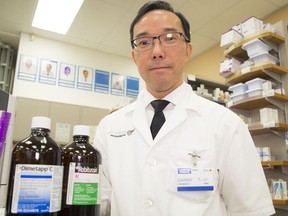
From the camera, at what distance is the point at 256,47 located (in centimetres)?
253

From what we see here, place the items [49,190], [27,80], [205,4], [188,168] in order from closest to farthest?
[49,190]
[188,168]
[205,4]
[27,80]

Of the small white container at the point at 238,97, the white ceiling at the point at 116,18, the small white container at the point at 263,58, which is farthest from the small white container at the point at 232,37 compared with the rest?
the white ceiling at the point at 116,18

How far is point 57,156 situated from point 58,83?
388 centimetres

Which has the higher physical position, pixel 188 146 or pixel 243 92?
pixel 243 92

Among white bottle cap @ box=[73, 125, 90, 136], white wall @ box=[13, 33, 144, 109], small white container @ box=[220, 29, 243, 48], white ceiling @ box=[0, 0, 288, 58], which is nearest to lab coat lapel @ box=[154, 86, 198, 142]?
white bottle cap @ box=[73, 125, 90, 136]

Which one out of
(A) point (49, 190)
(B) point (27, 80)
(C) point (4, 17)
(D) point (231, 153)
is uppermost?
(C) point (4, 17)

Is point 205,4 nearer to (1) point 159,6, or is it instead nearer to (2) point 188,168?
(1) point 159,6

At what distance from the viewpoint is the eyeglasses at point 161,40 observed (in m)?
1.03

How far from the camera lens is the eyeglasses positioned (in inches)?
40.5

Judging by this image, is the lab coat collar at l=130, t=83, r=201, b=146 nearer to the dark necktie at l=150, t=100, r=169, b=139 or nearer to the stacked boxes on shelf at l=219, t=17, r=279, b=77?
the dark necktie at l=150, t=100, r=169, b=139

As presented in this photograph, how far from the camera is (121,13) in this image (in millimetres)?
3594

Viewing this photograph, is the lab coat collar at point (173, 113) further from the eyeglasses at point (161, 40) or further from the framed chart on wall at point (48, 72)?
the framed chart on wall at point (48, 72)

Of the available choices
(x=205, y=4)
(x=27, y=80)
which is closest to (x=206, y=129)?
(x=205, y=4)

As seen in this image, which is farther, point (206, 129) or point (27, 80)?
point (27, 80)
